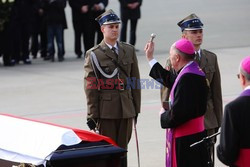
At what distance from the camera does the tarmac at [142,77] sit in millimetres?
11625

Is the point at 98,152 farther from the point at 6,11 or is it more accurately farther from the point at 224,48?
the point at 224,48

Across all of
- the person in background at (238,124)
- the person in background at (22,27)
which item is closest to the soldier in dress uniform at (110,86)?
the person in background at (238,124)

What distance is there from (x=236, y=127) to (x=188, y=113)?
1.13 metres

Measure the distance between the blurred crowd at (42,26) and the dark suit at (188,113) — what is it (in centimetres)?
1041

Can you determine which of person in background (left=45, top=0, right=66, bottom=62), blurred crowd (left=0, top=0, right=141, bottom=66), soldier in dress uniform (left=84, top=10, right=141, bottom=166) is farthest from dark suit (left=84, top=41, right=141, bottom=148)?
person in background (left=45, top=0, right=66, bottom=62)

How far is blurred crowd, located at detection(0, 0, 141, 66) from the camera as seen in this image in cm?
1742

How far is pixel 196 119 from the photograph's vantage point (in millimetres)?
7203

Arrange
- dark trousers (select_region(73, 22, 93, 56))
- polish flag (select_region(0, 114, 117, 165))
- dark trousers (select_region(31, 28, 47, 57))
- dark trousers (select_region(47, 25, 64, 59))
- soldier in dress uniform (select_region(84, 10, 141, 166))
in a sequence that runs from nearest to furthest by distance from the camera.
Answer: polish flag (select_region(0, 114, 117, 165)) → soldier in dress uniform (select_region(84, 10, 141, 166)) → dark trousers (select_region(47, 25, 64, 59)) → dark trousers (select_region(73, 22, 93, 56)) → dark trousers (select_region(31, 28, 47, 57))

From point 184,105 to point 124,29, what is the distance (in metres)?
12.3

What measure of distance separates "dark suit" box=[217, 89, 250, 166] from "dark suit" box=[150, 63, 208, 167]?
1036 millimetres

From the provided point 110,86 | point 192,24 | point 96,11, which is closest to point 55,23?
point 96,11

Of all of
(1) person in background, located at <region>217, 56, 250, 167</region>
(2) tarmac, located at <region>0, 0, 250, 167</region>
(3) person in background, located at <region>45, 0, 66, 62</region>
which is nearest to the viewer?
(1) person in background, located at <region>217, 56, 250, 167</region>

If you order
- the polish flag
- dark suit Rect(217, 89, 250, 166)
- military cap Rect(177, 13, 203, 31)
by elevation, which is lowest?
the polish flag

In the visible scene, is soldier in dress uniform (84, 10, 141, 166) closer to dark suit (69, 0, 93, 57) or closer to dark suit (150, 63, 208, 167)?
dark suit (150, 63, 208, 167)
